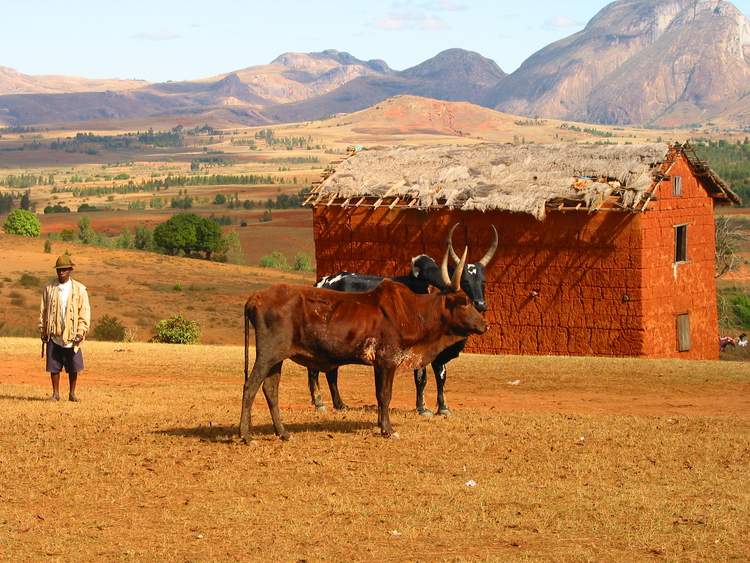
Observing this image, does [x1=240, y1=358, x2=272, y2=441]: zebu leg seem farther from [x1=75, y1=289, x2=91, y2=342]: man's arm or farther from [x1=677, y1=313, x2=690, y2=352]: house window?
[x1=677, y1=313, x2=690, y2=352]: house window

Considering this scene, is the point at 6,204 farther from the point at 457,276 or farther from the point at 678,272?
the point at 457,276

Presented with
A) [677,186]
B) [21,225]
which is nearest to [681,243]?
[677,186]

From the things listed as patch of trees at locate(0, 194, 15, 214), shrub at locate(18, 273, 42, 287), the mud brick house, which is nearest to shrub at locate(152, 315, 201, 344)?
the mud brick house

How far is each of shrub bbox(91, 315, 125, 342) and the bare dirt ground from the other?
62.1ft

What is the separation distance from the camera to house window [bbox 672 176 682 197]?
1158 inches

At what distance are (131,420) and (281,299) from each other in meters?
3.13

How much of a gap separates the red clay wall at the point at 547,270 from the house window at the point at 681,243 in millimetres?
2668

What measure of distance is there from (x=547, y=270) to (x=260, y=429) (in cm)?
1509

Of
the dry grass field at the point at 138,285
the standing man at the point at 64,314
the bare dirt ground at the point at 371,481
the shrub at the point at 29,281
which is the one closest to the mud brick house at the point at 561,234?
the bare dirt ground at the point at 371,481

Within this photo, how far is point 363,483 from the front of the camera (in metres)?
11.8

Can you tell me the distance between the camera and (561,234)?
28641 millimetres

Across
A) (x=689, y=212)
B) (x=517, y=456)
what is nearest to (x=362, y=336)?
(x=517, y=456)

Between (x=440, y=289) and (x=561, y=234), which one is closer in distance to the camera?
(x=440, y=289)

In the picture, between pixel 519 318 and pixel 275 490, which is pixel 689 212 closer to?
pixel 519 318
